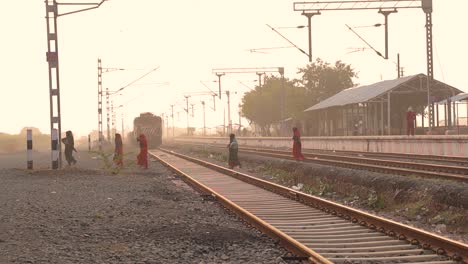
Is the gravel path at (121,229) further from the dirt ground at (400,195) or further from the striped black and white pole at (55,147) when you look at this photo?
the striped black and white pole at (55,147)

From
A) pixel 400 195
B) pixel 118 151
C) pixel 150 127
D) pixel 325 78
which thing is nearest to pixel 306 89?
pixel 325 78

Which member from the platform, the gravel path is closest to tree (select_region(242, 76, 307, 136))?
the platform

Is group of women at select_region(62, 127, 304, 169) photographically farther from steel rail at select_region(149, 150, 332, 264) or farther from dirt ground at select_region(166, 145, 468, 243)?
steel rail at select_region(149, 150, 332, 264)

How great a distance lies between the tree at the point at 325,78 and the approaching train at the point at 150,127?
43067 millimetres

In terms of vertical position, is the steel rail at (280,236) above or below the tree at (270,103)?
below

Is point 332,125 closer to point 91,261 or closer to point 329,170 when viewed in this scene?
point 329,170

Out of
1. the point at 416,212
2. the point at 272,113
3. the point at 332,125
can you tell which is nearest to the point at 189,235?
the point at 416,212

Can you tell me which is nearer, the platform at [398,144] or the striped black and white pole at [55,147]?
the striped black and white pole at [55,147]

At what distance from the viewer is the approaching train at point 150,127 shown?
57000mm

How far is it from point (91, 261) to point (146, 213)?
178 inches

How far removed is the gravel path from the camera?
766cm

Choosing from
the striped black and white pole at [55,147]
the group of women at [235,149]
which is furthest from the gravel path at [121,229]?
the group of women at [235,149]

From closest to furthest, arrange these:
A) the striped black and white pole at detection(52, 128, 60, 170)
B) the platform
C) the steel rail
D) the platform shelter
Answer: the steel rail, the striped black and white pole at detection(52, 128, 60, 170), the platform, the platform shelter

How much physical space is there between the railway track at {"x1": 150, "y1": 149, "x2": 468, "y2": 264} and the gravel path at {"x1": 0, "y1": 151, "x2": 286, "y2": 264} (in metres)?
0.40
